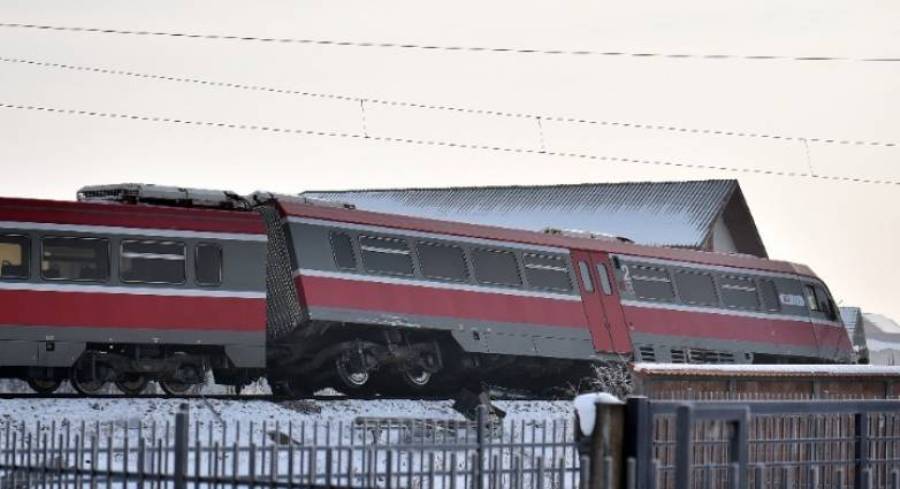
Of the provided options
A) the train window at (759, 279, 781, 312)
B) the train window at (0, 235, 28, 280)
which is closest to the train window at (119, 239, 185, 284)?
the train window at (0, 235, 28, 280)

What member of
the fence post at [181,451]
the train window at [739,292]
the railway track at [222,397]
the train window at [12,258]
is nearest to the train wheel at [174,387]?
the railway track at [222,397]

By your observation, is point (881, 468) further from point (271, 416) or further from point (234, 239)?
point (234, 239)

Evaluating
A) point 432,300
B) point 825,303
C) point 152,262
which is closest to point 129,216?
point 152,262

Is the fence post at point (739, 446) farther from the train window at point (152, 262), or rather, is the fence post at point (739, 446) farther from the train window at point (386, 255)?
the train window at point (386, 255)

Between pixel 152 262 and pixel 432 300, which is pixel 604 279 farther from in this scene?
pixel 152 262

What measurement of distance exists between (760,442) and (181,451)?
3.96 m

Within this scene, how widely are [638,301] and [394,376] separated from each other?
23.4 feet

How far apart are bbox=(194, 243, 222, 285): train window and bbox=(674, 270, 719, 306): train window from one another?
12.9 m

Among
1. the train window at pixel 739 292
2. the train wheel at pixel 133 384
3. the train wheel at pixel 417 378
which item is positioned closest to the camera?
the train wheel at pixel 133 384

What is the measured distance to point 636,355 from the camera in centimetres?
3819

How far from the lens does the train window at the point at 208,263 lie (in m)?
30.6

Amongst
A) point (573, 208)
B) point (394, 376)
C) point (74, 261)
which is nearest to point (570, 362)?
point (394, 376)

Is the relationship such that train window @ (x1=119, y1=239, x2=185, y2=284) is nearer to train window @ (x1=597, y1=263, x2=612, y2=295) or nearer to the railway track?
the railway track

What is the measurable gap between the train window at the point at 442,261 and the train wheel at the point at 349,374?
2.20 m
